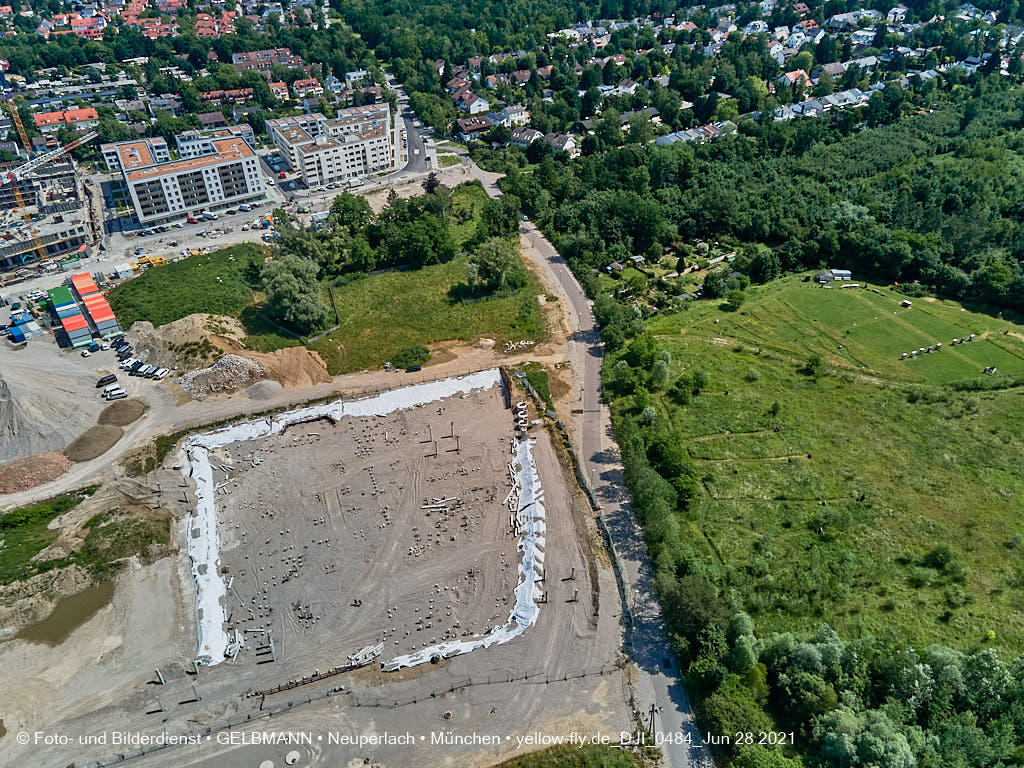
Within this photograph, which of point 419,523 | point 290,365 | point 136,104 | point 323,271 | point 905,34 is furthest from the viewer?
point 905,34

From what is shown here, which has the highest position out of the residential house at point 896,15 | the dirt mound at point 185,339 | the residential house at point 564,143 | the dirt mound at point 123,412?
the residential house at point 896,15

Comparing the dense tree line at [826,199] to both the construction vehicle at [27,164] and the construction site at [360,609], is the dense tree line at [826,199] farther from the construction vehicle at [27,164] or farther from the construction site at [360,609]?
the construction vehicle at [27,164]

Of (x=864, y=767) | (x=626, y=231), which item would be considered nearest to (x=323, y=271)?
(x=626, y=231)

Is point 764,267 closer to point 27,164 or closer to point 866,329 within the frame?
point 866,329

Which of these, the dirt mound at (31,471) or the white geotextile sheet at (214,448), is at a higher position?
the dirt mound at (31,471)

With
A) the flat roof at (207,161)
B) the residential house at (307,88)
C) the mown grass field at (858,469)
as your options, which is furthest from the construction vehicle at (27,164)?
the mown grass field at (858,469)

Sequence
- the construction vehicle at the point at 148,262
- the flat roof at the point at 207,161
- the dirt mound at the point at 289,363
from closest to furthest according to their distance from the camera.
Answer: the dirt mound at the point at 289,363 < the construction vehicle at the point at 148,262 < the flat roof at the point at 207,161

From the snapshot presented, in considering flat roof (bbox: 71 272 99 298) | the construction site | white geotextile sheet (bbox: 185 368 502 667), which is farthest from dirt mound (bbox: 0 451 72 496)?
flat roof (bbox: 71 272 99 298)

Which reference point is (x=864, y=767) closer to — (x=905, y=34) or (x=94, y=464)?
(x=94, y=464)
